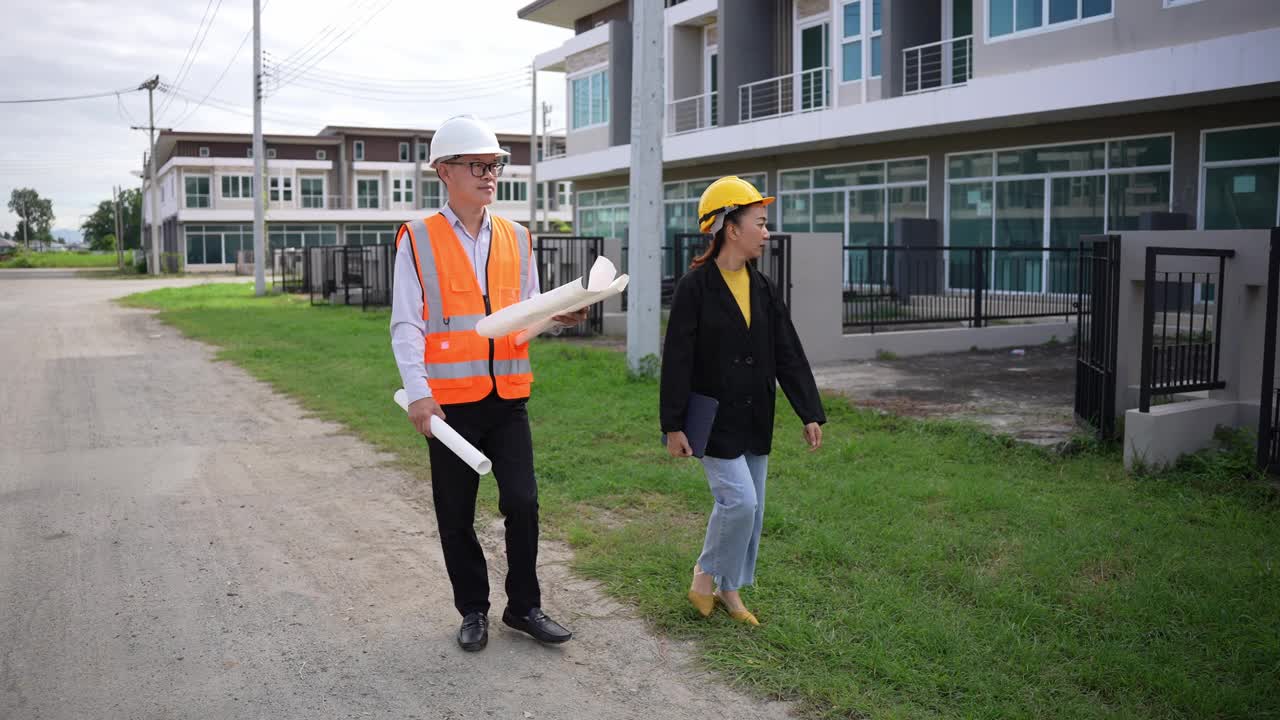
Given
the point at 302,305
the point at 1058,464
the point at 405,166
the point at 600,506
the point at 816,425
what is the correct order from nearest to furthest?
the point at 816,425 < the point at 600,506 < the point at 1058,464 < the point at 302,305 < the point at 405,166

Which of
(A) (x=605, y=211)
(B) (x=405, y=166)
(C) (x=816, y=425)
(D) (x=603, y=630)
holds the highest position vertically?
(B) (x=405, y=166)

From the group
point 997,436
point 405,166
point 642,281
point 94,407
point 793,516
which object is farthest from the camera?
point 405,166

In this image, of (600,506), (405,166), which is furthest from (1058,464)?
(405,166)

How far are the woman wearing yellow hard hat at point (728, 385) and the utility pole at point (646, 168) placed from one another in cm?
750

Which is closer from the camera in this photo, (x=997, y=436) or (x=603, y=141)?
(x=997, y=436)

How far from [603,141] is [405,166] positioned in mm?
41373

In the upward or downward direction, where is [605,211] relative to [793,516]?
upward

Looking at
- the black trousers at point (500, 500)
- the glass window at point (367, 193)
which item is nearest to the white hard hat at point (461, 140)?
the black trousers at point (500, 500)

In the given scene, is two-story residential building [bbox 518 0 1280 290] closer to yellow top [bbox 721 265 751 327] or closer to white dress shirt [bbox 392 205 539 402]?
yellow top [bbox 721 265 751 327]

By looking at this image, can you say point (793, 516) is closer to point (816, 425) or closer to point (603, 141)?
point (816, 425)

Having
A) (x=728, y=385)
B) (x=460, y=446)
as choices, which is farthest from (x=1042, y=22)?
(x=460, y=446)

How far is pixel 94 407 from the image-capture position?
11266 mm

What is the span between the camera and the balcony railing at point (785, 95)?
2708cm

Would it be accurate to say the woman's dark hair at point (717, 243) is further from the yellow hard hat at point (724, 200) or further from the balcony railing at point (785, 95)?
the balcony railing at point (785, 95)
